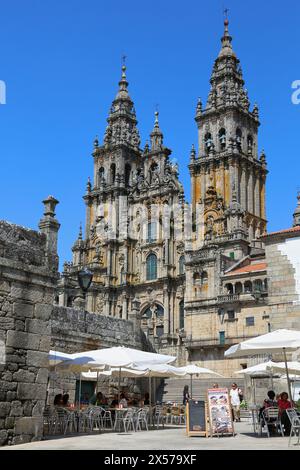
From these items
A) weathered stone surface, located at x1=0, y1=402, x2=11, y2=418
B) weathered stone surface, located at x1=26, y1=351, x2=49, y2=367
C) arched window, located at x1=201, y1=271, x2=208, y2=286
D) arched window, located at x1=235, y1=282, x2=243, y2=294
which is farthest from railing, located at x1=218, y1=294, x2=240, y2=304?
weathered stone surface, located at x1=0, y1=402, x2=11, y2=418

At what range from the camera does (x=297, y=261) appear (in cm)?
2050

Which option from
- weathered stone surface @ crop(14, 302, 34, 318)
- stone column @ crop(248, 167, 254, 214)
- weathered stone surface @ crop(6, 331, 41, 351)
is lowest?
weathered stone surface @ crop(6, 331, 41, 351)

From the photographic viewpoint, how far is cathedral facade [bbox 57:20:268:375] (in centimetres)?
4684

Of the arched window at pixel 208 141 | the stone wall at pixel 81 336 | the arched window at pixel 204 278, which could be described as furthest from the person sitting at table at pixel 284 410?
the arched window at pixel 208 141

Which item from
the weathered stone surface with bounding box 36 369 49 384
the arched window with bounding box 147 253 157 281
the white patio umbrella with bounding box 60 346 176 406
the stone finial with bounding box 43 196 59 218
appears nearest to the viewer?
the weathered stone surface with bounding box 36 369 49 384

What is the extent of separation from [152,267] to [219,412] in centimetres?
4648

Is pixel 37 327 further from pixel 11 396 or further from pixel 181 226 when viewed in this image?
pixel 181 226

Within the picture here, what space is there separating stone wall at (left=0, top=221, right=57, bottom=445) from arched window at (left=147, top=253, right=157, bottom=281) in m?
46.3

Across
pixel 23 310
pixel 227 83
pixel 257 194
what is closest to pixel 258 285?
pixel 257 194

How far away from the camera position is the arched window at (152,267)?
5866 centimetres

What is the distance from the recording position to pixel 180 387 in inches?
1280

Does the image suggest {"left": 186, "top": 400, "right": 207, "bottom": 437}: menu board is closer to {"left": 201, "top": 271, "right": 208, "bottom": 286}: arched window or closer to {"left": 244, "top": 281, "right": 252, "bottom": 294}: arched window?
{"left": 244, "top": 281, "right": 252, "bottom": 294}: arched window
